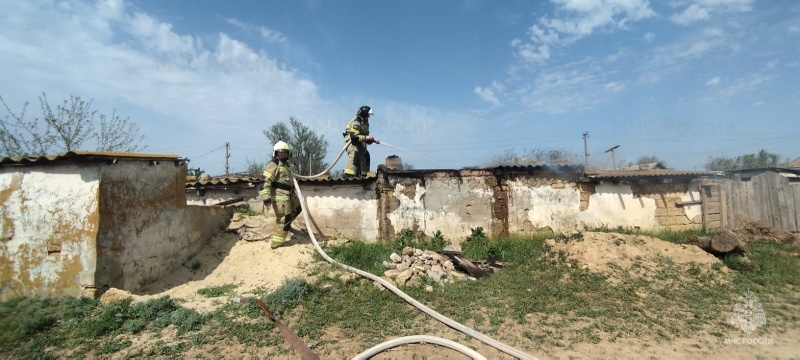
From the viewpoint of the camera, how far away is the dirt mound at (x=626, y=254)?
308 inches

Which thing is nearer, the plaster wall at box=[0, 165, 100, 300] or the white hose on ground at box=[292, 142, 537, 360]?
the white hose on ground at box=[292, 142, 537, 360]

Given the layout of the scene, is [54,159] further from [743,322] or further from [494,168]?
[743,322]

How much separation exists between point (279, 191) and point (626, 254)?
799cm

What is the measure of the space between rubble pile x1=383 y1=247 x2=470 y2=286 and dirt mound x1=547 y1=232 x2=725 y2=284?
2.70 meters

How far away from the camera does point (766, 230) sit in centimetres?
1110

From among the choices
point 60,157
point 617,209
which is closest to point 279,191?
point 60,157

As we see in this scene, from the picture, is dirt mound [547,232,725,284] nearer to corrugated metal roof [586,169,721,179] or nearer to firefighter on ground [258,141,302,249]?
corrugated metal roof [586,169,721,179]

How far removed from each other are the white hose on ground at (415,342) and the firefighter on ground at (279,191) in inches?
189

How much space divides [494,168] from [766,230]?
8.38 m

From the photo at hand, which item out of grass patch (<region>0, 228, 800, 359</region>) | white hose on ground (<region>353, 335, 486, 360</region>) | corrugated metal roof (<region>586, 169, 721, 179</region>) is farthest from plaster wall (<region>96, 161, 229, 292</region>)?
corrugated metal roof (<region>586, 169, 721, 179</region>)

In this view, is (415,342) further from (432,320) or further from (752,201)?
(752,201)

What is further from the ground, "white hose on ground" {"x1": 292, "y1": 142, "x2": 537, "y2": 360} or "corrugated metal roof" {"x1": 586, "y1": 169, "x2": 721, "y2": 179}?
"corrugated metal roof" {"x1": 586, "y1": 169, "x2": 721, "y2": 179}

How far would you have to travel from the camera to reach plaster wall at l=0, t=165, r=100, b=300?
6113 millimetres

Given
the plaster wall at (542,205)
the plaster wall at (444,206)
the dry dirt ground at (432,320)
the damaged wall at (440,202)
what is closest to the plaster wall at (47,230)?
the dry dirt ground at (432,320)
